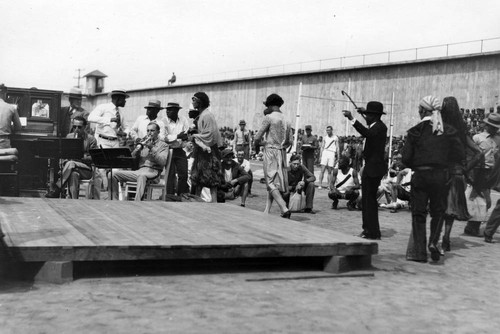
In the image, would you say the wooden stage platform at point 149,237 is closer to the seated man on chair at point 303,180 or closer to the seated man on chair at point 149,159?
the seated man on chair at point 149,159

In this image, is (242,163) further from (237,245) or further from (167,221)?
(237,245)

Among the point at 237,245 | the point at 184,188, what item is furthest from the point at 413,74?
the point at 237,245

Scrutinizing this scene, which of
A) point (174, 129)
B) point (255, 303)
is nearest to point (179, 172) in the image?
point (174, 129)

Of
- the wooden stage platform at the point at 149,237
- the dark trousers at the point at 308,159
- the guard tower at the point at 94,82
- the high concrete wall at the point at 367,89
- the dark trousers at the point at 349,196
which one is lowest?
the dark trousers at the point at 349,196

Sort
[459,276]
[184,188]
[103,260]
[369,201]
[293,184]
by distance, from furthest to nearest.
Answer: [293,184] → [184,188] → [369,201] → [459,276] → [103,260]

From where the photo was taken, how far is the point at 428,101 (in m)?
6.81

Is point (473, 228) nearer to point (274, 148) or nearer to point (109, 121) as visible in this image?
point (274, 148)

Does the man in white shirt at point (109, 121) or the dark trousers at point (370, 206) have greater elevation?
the man in white shirt at point (109, 121)

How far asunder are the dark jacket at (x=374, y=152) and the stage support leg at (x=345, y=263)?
2.53m

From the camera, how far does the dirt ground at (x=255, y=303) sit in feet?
12.7

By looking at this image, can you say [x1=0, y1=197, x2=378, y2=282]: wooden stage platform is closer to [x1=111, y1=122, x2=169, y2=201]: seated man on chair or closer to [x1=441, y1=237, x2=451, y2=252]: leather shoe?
[x1=441, y1=237, x2=451, y2=252]: leather shoe

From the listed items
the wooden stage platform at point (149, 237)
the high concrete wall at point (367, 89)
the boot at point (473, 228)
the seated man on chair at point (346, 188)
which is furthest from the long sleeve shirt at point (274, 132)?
the high concrete wall at point (367, 89)

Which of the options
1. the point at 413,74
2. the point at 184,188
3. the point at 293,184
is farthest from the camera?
the point at 413,74

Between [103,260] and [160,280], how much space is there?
472mm
